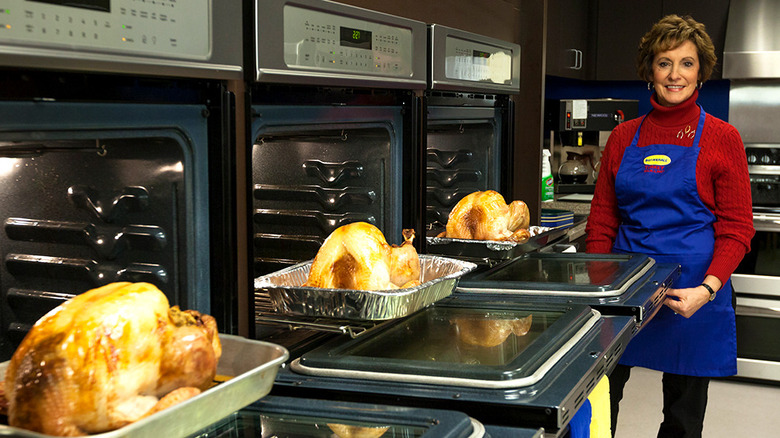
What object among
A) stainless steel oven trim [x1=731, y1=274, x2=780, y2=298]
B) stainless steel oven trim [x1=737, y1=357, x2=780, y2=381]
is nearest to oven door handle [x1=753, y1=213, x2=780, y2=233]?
stainless steel oven trim [x1=731, y1=274, x2=780, y2=298]

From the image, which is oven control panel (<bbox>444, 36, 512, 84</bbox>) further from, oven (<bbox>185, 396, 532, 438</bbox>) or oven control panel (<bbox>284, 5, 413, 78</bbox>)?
oven (<bbox>185, 396, 532, 438</bbox>)

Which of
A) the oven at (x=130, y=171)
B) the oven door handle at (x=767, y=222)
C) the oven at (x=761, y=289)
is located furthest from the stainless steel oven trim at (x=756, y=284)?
the oven at (x=130, y=171)

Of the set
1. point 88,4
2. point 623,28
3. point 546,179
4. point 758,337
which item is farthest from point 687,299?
point 623,28

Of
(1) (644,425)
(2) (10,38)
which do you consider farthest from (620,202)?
(2) (10,38)

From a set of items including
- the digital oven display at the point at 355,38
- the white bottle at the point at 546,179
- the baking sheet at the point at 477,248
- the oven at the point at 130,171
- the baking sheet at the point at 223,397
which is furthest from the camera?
the white bottle at the point at 546,179

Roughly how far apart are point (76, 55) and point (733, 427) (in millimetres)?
3229

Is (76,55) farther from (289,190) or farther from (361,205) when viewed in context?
(361,205)

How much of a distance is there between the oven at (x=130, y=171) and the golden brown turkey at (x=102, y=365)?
0.24 meters

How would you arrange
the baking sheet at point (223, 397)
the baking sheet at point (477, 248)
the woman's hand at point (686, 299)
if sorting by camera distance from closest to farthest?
the baking sheet at point (223, 397), the baking sheet at point (477, 248), the woman's hand at point (686, 299)

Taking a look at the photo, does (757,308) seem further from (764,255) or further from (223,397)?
(223,397)

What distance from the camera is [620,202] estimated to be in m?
2.35

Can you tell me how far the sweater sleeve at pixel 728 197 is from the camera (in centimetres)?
217

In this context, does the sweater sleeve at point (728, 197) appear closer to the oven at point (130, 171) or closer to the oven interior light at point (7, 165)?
the oven at point (130, 171)

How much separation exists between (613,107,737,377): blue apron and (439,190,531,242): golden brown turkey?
537mm
